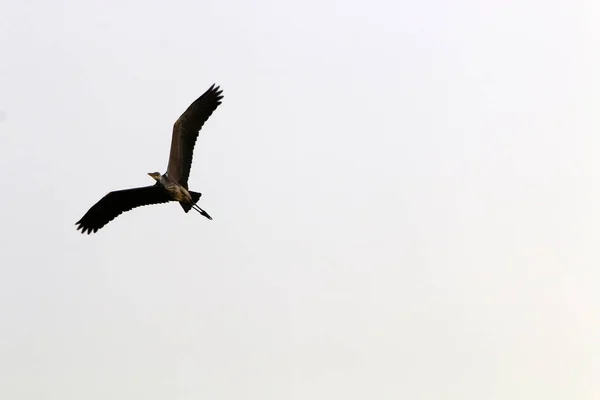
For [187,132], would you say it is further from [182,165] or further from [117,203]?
[117,203]

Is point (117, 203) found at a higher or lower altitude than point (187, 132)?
lower

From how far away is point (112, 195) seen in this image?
2997 cm

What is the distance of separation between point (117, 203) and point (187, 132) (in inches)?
154

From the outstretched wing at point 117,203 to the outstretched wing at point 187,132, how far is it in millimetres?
877

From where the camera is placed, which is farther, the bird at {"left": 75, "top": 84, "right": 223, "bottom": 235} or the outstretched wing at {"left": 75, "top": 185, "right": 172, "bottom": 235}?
the outstretched wing at {"left": 75, "top": 185, "right": 172, "bottom": 235}

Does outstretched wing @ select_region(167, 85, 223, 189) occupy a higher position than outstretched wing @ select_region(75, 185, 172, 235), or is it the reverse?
outstretched wing @ select_region(167, 85, 223, 189)

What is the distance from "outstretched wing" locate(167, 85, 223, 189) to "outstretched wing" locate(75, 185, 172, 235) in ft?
2.88

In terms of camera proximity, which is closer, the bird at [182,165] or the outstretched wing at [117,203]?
the bird at [182,165]

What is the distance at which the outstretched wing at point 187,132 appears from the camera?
1109 inches

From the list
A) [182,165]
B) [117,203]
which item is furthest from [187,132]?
[117,203]

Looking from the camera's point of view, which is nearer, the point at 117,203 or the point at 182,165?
the point at 182,165

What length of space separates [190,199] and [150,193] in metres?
1.54

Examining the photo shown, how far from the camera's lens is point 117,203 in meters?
30.4

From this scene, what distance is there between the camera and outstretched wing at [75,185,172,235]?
29531 millimetres
